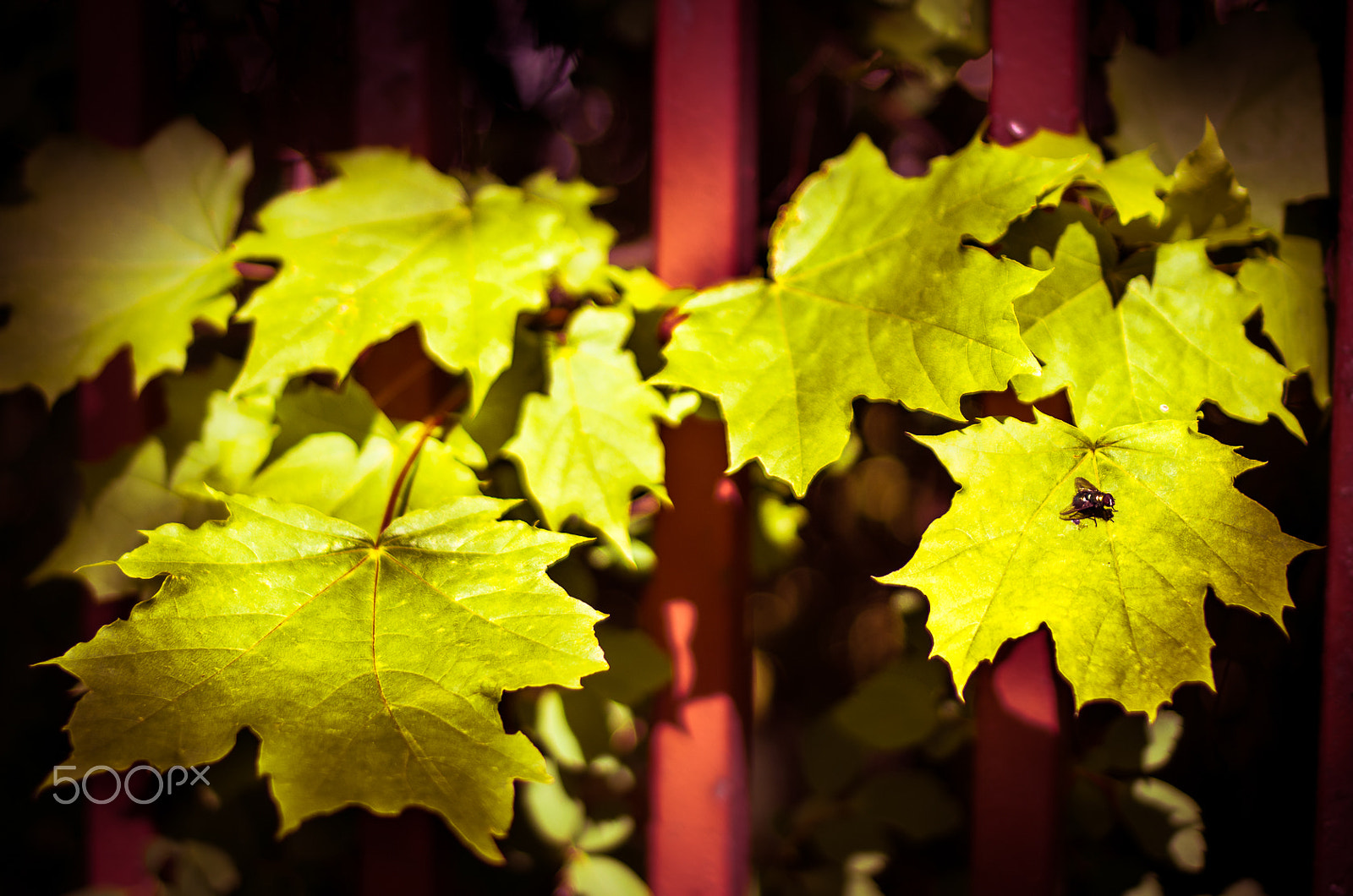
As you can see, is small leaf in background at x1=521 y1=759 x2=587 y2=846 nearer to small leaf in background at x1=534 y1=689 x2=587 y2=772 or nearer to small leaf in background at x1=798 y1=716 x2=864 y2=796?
small leaf in background at x1=534 y1=689 x2=587 y2=772

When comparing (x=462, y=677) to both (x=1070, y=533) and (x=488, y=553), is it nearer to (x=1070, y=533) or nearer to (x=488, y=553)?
(x=488, y=553)

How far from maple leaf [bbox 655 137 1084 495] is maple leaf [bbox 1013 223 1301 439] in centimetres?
10

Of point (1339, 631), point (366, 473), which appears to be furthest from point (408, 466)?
point (1339, 631)

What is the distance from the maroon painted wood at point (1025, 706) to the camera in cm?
84

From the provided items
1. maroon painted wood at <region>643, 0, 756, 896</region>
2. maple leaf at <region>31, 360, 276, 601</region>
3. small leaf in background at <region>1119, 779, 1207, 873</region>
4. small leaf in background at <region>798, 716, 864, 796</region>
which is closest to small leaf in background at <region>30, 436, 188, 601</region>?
maple leaf at <region>31, 360, 276, 601</region>

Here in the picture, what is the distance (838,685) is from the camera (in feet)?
5.38

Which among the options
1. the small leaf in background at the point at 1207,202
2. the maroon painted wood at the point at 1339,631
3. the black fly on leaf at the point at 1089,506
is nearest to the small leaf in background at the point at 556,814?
the black fly on leaf at the point at 1089,506

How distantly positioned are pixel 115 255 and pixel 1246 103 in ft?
4.74

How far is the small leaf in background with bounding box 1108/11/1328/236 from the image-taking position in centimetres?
79

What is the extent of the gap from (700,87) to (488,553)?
71cm

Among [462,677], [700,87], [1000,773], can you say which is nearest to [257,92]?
[700,87]

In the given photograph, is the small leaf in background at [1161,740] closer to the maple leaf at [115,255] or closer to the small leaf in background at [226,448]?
the small leaf in background at [226,448]

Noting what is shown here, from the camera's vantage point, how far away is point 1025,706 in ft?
2.87

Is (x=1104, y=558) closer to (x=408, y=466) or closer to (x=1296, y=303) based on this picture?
(x=1296, y=303)
